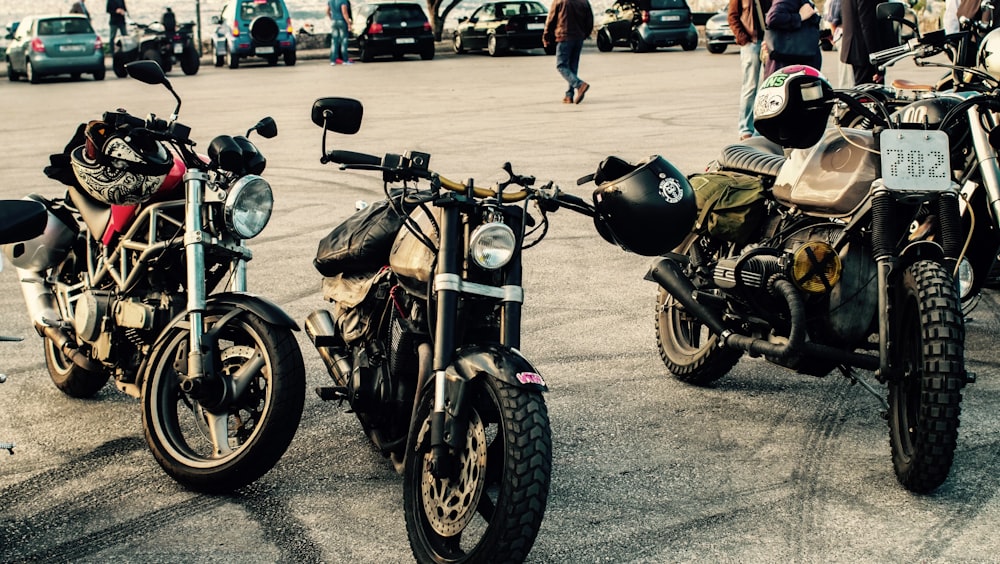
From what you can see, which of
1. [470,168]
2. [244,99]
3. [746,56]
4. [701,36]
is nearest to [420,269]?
[470,168]

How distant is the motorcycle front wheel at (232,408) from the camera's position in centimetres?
430

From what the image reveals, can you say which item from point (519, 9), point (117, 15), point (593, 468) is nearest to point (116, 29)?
point (117, 15)

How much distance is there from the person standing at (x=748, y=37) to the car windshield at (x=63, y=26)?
1784 centimetres

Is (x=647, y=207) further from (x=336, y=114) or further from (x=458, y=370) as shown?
(x=336, y=114)

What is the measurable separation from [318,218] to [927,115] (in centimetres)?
534

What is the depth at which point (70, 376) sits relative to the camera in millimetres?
5500

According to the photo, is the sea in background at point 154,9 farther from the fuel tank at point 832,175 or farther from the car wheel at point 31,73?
the fuel tank at point 832,175

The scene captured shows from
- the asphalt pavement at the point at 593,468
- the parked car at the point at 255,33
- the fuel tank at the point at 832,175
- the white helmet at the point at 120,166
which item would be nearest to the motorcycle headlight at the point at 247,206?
the white helmet at the point at 120,166

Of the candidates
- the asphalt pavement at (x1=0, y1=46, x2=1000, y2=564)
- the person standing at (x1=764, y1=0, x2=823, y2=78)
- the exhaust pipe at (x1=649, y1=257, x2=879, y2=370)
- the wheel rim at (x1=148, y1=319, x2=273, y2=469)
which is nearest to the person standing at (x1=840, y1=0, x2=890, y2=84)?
the person standing at (x1=764, y1=0, x2=823, y2=78)

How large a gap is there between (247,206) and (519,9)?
26587 millimetres

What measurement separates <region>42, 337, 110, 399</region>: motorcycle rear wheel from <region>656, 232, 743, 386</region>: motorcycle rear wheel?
2396 mm

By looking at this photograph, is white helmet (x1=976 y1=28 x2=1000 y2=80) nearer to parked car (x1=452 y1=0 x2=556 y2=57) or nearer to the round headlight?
the round headlight

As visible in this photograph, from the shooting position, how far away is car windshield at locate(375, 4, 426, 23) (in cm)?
2925

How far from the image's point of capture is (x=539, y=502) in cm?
350
